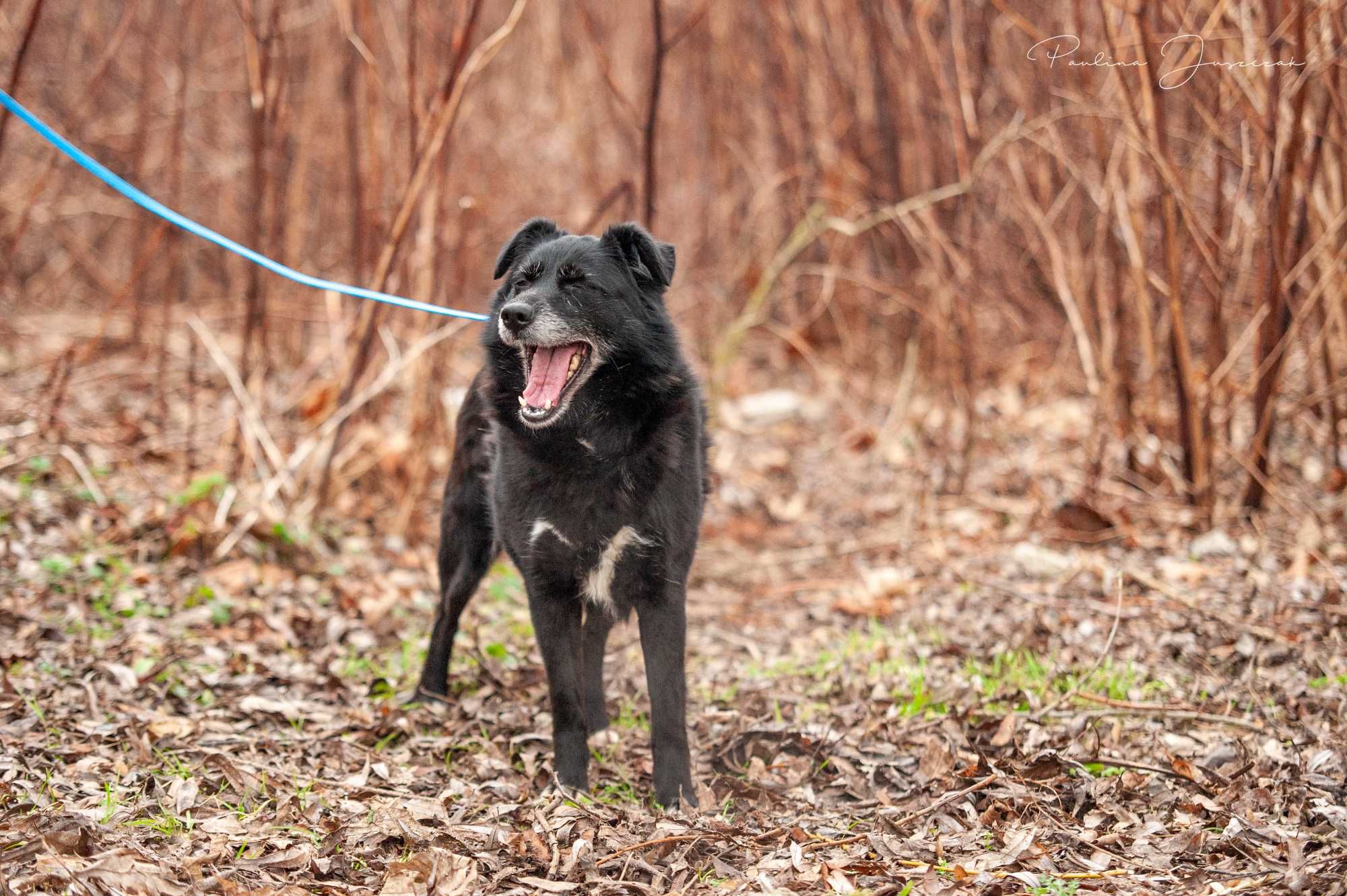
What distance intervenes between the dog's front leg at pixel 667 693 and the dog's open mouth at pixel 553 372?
72cm

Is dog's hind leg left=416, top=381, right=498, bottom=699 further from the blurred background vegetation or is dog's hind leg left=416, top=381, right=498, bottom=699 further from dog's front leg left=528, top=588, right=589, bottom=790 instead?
the blurred background vegetation

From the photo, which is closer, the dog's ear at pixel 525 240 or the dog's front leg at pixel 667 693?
the dog's front leg at pixel 667 693

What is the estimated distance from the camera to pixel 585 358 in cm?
350

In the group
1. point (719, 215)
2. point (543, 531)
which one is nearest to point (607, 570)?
point (543, 531)

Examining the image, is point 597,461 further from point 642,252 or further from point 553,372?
point 642,252

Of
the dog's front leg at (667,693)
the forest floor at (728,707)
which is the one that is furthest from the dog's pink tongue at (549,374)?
the forest floor at (728,707)

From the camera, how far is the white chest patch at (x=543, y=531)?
340 cm

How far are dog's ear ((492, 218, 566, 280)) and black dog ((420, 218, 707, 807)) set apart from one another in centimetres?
15

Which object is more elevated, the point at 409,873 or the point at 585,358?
the point at 585,358

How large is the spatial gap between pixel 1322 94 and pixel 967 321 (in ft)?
7.51

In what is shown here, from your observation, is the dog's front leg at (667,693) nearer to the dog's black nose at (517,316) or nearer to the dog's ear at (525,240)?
the dog's black nose at (517,316)

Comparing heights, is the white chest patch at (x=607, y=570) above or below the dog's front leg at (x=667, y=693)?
above

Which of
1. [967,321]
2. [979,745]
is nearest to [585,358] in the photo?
[979,745]

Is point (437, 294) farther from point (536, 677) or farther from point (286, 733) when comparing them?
point (286, 733)
